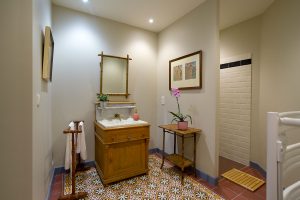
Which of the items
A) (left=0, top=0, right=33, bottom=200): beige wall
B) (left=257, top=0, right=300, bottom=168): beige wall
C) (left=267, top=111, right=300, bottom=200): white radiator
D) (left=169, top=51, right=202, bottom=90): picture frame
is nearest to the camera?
(left=267, top=111, right=300, bottom=200): white radiator

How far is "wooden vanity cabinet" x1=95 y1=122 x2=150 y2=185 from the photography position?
2047 mm

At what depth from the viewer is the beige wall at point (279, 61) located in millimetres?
1848

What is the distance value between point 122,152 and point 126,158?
0.39 feet

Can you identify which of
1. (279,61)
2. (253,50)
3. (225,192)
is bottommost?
(225,192)

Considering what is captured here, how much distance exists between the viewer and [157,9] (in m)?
2.46

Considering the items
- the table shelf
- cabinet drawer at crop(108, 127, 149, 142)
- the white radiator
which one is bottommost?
the table shelf

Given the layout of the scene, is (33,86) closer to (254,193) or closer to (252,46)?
(254,193)

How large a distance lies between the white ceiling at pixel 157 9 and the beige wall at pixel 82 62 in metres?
0.17

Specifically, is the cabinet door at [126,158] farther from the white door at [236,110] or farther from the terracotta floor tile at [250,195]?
the white door at [236,110]

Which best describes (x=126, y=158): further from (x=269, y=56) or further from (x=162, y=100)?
(x=269, y=56)

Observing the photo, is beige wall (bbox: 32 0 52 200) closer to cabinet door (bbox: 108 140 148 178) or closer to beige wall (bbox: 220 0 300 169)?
cabinet door (bbox: 108 140 148 178)

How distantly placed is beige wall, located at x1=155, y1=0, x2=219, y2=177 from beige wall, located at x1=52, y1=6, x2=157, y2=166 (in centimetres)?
76

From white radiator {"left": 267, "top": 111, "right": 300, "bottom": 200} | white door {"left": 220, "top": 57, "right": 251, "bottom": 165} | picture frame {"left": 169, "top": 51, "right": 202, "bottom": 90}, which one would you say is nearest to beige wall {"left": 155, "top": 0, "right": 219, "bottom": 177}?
picture frame {"left": 169, "top": 51, "right": 202, "bottom": 90}

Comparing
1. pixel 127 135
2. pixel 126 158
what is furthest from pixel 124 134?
pixel 126 158
